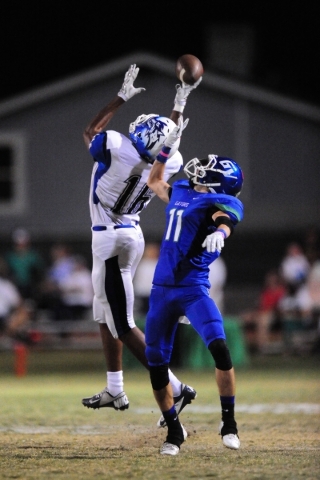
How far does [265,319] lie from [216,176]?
33.4ft

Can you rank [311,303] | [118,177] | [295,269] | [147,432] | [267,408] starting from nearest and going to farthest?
[118,177] < [147,432] < [267,408] < [311,303] < [295,269]

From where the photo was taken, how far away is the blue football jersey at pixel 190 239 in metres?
6.50

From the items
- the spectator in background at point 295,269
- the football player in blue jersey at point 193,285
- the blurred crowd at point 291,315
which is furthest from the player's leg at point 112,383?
the spectator in background at point 295,269

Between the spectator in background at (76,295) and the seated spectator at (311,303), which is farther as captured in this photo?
the spectator in background at (76,295)

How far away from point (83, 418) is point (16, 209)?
13.7 metres

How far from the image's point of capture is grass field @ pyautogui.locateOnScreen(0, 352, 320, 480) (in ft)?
18.9

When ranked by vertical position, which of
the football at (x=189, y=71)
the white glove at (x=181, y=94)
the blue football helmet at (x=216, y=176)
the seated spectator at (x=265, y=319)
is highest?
the football at (x=189, y=71)

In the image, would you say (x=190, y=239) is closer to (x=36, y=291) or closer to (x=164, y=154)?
(x=164, y=154)

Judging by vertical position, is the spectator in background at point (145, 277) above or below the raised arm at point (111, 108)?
below

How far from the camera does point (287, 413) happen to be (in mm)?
8969

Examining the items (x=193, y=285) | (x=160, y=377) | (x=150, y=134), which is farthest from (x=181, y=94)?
(x=160, y=377)

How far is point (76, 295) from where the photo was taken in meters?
17.8

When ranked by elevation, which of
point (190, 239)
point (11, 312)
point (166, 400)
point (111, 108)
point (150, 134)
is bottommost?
point (11, 312)

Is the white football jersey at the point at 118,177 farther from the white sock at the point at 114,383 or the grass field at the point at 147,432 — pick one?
the grass field at the point at 147,432
